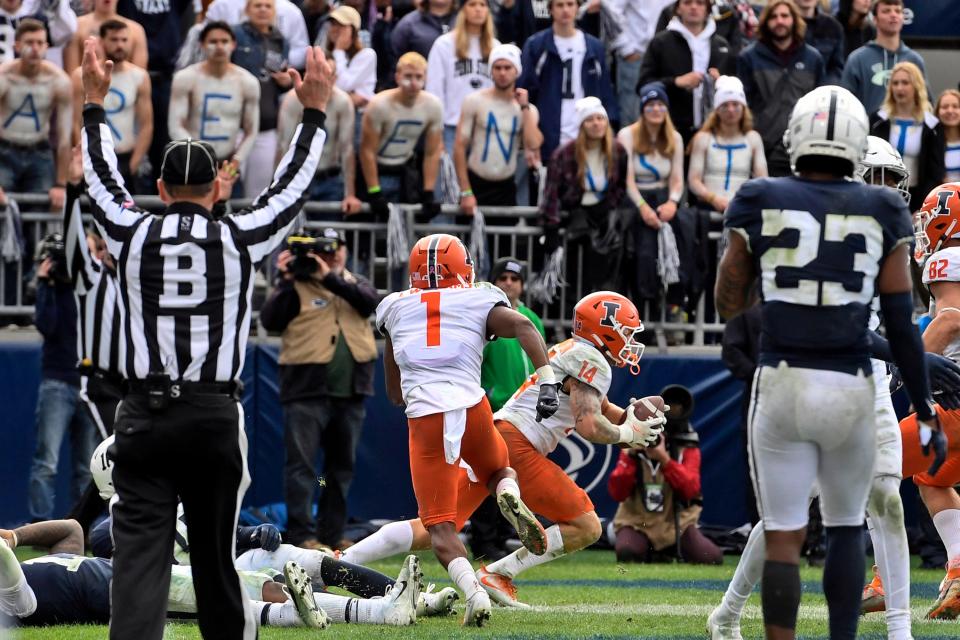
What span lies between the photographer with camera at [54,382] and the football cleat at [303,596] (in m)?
4.84

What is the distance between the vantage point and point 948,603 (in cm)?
764

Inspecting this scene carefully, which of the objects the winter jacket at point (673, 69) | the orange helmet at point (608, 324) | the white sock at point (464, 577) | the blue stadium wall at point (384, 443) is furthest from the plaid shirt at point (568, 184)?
the white sock at point (464, 577)

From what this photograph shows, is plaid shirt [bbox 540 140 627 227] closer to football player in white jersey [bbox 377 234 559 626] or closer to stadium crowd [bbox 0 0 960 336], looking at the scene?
stadium crowd [bbox 0 0 960 336]

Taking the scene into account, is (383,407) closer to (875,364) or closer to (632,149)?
(632,149)

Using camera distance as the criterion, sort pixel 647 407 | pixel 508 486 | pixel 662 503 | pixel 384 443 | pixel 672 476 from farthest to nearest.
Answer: pixel 384 443 → pixel 662 503 → pixel 672 476 → pixel 647 407 → pixel 508 486

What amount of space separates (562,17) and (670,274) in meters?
2.46

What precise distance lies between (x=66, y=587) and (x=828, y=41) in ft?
29.6

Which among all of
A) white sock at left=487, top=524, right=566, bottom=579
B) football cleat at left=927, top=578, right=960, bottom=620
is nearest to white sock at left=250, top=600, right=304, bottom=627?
white sock at left=487, top=524, right=566, bottom=579

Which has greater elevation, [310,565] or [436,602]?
[310,565]

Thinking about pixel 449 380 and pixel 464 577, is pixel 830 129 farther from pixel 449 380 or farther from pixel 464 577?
pixel 464 577

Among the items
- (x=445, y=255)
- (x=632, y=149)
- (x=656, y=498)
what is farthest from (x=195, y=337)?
(x=632, y=149)

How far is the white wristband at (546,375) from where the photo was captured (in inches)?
290

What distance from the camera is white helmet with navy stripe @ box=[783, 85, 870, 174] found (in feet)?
17.8

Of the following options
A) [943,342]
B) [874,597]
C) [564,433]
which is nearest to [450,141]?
[564,433]
